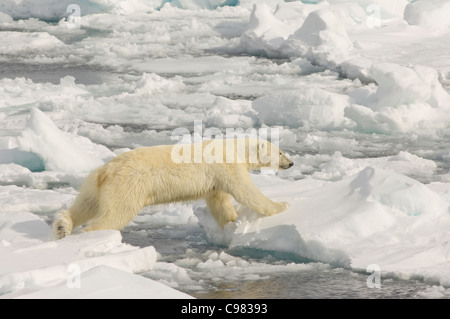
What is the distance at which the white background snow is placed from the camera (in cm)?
521

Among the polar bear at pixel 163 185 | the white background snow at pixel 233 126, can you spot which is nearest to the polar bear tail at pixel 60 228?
the polar bear at pixel 163 185

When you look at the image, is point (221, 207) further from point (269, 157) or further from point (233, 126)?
point (233, 126)

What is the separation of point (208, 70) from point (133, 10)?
34.1 ft

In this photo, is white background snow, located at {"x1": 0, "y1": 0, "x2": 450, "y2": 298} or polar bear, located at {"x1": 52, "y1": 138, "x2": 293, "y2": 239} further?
polar bear, located at {"x1": 52, "y1": 138, "x2": 293, "y2": 239}

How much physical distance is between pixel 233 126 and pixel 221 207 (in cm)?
540

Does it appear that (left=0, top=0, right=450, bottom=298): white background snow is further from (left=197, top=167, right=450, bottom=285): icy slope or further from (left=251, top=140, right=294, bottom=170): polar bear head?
(left=251, top=140, right=294, bottom=170): polar bear head

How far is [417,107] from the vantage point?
11.1 m

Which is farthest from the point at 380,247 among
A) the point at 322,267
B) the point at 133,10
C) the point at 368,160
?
the point at 133,10

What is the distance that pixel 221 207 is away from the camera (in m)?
5.95

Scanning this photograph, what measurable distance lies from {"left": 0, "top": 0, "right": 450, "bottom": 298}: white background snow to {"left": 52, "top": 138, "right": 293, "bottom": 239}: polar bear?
201mm

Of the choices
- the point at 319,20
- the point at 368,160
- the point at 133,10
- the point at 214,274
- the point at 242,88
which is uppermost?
the point at 133,10

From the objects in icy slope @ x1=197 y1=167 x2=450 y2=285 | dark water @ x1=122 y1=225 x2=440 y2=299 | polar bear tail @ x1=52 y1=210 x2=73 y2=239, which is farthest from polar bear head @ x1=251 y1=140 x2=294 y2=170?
polar bear tail @ x1=52 y1=210 x2=73 y2=239

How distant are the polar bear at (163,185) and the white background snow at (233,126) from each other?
0.66 ft
